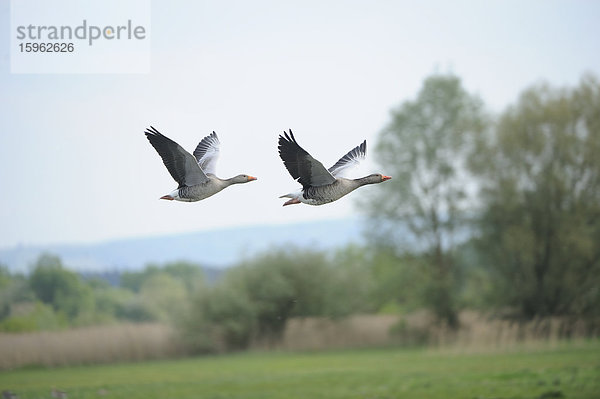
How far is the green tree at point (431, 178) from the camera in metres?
40.8

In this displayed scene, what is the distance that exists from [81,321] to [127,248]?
1281cm

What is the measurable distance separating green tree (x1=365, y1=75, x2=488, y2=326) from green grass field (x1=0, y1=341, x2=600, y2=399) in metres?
6.24

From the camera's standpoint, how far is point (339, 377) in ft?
111

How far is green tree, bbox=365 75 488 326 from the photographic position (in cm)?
4078

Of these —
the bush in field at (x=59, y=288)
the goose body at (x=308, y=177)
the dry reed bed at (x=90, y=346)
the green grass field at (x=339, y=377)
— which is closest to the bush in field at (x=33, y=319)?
the bush in field at (x=59, y=288)

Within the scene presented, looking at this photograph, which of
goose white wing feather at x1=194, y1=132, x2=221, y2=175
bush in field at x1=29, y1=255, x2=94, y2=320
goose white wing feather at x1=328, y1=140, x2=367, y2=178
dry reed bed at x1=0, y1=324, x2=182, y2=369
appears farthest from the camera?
bush in field at x1=29, y1=255, x2=94, y2=320

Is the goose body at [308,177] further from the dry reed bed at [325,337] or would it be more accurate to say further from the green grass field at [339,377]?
the dry reed bed at [325,337]

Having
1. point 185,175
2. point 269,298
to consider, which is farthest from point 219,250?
point 185,175

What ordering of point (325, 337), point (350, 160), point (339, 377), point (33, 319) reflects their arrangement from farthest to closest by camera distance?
point (325, 337), point (33, 319), point (339, 377), point (350, 160)

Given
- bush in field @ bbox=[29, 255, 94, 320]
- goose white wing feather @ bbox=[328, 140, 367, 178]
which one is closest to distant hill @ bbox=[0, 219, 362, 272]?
bush in field @ bbox=[29, 255, 94, 320]

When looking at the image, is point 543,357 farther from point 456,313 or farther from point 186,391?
point 186,391

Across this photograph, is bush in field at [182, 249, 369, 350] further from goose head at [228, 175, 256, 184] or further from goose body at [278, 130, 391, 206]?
goose head at [228, 175, 256, 184]

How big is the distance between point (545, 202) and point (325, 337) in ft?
53.4

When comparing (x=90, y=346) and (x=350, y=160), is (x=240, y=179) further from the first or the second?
(x=90, y=346)
